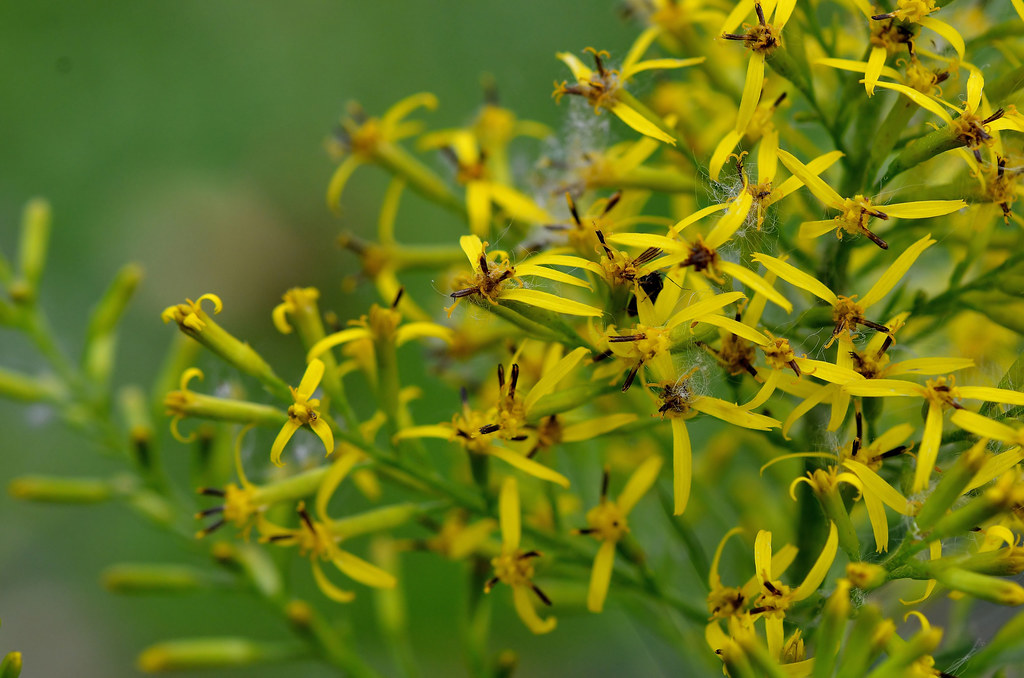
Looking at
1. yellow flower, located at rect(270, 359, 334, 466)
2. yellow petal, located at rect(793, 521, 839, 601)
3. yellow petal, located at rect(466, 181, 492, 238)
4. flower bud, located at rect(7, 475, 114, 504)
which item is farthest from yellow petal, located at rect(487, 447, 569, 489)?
flower bud, located at rect(7, 475, 114, 504)

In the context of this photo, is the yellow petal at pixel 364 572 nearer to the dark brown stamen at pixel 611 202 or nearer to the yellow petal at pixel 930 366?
the dark brown stamen at pixel 611 202

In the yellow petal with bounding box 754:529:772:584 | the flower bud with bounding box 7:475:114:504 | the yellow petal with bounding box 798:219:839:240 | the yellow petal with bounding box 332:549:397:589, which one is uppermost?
the yellow petal with bounding box 798:219:839:240

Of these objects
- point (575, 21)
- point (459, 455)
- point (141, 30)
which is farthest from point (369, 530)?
point (141, 30)

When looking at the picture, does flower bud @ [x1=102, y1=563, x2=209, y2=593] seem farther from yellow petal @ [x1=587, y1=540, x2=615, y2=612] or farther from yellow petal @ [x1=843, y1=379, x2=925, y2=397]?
yellow petal @ [x1=843, y1=379, x2=925, y2=397]

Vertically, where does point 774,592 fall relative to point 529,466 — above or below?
below

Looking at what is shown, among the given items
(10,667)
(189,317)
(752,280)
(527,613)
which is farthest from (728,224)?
(10,667)

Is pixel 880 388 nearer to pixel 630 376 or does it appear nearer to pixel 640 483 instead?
pixel 630 376
